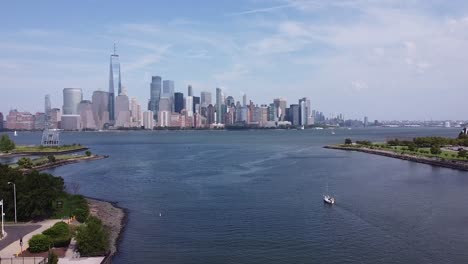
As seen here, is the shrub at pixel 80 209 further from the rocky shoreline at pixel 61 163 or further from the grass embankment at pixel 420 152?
the grass embankment at pixel 420 152

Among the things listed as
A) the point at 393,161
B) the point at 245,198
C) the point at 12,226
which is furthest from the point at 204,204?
the point at 393,161

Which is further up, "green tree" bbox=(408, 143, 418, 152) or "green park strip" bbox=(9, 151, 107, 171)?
"green tree" bbox=(408, 143, 418, 152)

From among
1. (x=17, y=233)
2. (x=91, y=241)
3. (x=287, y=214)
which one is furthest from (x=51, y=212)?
(x=287, y=214)

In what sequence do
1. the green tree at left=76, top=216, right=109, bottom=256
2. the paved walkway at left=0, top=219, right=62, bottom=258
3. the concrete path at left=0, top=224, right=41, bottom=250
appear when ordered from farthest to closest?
the concrete path at left=0, top=224, right=41, bottom=250
the green tree at left=76, top=216, right=109, bottom=256
the paved walkway at left=0, top=219, right=62, bottom=258

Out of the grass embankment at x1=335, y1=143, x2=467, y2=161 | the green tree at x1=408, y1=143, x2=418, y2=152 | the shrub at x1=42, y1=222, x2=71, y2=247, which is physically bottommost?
the shrub at x1=42, y1=222, x2=71, y2=247

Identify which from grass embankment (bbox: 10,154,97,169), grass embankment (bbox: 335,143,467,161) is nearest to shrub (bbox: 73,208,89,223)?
grass embankment (bbox: 10,154,97,169)

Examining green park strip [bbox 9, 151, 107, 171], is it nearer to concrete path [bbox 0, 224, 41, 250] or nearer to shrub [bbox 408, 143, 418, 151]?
concrete path [bbox 0, 224, 41, 250]

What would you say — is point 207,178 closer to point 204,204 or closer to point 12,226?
point 204,204
